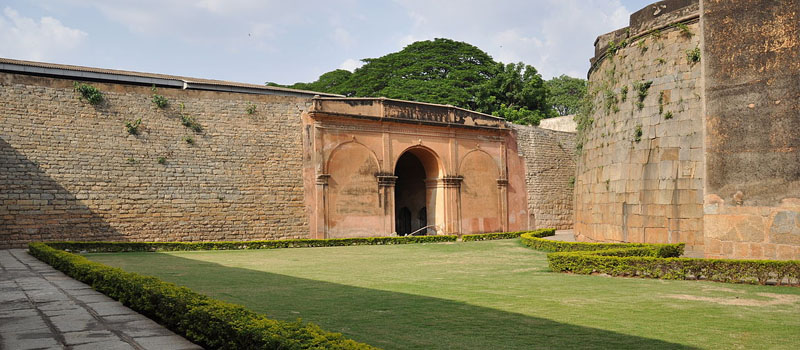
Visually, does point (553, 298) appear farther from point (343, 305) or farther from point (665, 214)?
point (665, 214)

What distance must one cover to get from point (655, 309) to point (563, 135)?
24.8 m

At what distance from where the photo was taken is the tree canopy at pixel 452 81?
38844 mm

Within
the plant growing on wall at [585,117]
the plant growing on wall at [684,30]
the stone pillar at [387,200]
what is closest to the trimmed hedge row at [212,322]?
the plant growing on wall at [684,30]

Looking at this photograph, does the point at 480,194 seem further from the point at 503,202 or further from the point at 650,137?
the point at 650,137

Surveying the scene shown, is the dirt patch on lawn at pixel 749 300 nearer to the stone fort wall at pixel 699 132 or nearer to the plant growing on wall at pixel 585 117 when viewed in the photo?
the stone fort wall at pixel 699 132

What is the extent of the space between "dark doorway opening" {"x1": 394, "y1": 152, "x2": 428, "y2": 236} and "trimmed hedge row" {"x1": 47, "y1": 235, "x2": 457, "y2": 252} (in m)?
4.58

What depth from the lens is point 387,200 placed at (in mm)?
23391

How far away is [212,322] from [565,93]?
5646 centimetres

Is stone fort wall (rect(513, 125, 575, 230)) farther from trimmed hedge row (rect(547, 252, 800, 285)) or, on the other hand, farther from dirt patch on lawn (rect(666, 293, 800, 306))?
dirt patch on lawn (rect(666, 293, 800, 306))

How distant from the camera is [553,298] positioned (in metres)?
7.39

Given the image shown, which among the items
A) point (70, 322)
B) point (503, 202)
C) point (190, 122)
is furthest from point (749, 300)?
point (503, 202)

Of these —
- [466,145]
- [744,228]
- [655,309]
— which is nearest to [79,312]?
[655,309]

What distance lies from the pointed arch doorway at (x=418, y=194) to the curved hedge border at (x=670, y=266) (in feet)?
46.0

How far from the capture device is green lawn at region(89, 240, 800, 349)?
5.09 metres
